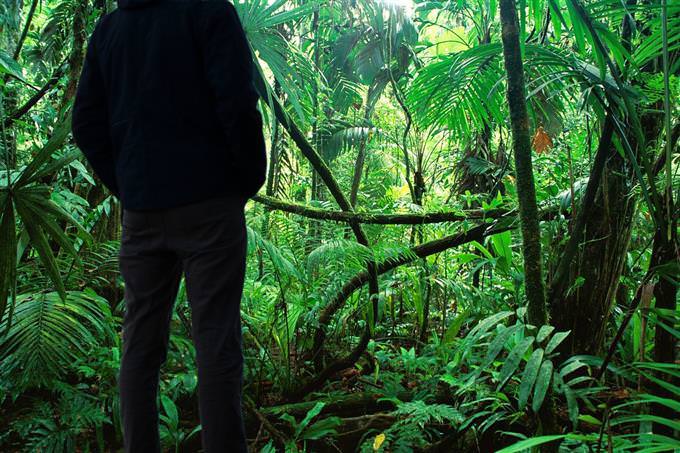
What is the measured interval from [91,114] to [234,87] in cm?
66

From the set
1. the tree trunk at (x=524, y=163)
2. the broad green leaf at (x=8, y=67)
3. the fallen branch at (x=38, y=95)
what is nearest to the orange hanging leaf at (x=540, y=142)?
the tree trunk at (x=524, y=163)

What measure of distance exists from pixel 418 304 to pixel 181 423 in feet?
5.71

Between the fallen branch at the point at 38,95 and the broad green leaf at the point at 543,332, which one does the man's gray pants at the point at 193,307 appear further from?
the fallen branch at the point at 38,95

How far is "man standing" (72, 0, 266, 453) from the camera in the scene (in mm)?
1509

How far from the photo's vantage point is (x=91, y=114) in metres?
1.80

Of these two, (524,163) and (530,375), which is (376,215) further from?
(530,375)

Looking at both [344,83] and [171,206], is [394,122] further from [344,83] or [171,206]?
[171,206]

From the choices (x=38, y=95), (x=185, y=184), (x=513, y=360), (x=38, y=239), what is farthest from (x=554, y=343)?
(x=38, y=95)

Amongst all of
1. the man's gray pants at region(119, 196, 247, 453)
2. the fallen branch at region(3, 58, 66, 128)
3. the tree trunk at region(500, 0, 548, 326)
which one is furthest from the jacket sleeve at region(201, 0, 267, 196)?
the fallen branch at region(3, 58, 66, 128)

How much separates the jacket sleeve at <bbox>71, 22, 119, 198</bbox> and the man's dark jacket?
0.10m

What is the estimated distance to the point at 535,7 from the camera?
201cm

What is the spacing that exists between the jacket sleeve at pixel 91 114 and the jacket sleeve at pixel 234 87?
499 millimetres

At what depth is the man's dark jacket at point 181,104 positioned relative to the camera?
1525 millimetres

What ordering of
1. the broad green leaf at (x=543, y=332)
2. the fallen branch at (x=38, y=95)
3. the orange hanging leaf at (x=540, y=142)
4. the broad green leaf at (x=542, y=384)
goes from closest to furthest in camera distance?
the broad green leaf at (x=542, y=384) < the broad green leaf at (x=543, y=332) < the fallen branch at (x=38, y=95) < the orange hanging leaf at (x=540, y=142)
